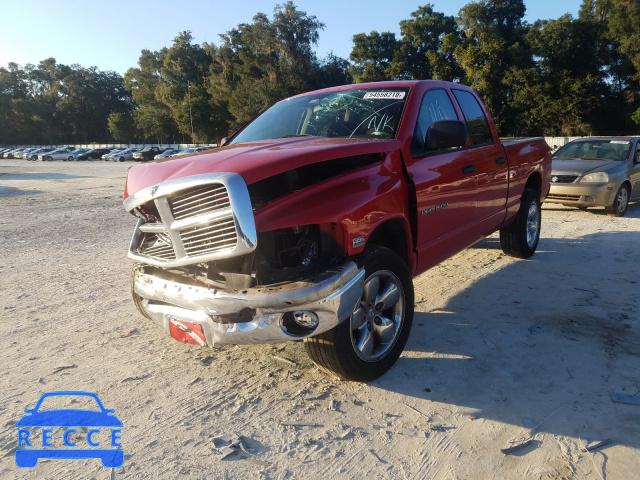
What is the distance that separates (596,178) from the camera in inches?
366

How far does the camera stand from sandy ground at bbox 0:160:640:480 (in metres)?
2.50

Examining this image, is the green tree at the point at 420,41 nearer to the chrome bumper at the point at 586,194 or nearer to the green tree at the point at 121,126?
the chrome bumper at the point at 586,194

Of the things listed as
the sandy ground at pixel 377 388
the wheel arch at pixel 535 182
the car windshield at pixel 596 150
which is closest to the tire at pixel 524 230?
the wheel arch at pixel 535 182

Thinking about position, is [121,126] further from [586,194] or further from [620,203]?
[620,203]

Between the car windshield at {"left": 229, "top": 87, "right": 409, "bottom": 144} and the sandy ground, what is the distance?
5.65ft

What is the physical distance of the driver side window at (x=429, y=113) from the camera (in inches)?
150

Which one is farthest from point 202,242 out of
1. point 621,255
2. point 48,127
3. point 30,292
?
point 48,127

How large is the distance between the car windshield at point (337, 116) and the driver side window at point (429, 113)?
0.19 m

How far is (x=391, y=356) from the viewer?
3330 millimetres

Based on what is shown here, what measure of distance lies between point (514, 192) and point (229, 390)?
13.1 feet

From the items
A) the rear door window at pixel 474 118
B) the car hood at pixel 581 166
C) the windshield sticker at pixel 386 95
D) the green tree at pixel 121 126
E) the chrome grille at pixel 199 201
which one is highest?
the green tree at pixel 121 126

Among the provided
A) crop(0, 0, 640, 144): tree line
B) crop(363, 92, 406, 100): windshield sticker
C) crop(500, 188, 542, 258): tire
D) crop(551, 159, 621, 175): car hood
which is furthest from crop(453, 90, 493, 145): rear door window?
crop(0, 0, 640, 144): tree line

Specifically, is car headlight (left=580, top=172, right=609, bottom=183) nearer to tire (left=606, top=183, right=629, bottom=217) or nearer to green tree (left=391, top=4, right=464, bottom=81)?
tire (left=606, top=183, right=629, bottom=217)

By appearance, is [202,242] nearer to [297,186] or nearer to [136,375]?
[297,186]
